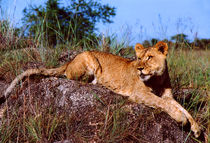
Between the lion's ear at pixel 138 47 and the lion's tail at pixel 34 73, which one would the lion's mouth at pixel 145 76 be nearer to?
the lion's ear at pixel 138 47

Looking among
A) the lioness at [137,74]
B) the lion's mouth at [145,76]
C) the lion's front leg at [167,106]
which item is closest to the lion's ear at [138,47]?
the lioness at [137,74]

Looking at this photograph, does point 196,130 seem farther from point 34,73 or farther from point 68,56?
point 68,56

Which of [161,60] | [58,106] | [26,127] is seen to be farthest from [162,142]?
[26,127]

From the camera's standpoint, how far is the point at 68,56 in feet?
19.4

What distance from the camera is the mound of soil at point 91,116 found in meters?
3.16

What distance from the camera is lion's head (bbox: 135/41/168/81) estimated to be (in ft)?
12.7

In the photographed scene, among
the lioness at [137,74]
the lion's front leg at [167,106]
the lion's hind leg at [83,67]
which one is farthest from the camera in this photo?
the lion's hind leg at [83,67]

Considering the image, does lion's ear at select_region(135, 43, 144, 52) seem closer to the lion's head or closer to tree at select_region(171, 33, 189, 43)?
the lion's head

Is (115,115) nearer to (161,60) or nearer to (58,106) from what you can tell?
(58,106)

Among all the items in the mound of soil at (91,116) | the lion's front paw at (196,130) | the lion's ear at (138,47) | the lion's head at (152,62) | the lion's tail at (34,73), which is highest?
the lion's ear at (138,47)

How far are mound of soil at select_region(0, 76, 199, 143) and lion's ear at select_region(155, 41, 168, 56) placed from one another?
98 centimetres

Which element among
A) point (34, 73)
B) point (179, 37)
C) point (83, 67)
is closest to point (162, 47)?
point (83, 67)

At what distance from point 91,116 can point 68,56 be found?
8.91ft

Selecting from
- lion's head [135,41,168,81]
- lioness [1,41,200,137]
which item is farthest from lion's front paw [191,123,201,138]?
lion's head [135,41,168,81]
